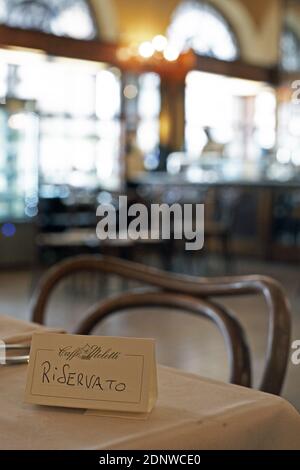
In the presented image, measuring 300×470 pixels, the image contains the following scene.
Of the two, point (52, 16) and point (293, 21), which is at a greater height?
point (293, 21)

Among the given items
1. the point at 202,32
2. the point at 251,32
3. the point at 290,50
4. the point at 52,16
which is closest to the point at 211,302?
the point at 52,16

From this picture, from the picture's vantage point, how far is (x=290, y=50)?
508 inches

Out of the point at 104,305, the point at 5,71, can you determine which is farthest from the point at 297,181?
the point at 104,305

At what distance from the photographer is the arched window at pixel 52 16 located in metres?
9.24

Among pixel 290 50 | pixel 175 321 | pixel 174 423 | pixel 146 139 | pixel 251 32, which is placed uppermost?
pixel 251 32

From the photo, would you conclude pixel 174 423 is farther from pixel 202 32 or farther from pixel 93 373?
pixel 202 32

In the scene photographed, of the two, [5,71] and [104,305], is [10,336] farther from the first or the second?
[5,71]

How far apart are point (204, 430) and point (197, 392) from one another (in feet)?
0.45

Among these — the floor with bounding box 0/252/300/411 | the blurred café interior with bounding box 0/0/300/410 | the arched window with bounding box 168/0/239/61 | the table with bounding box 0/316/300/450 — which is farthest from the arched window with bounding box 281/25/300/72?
the table with bounding box 0/316/300/450

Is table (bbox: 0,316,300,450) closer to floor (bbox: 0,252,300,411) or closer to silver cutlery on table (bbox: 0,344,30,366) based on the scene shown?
silver cutlery on table (bbox: 0,344,30,366)

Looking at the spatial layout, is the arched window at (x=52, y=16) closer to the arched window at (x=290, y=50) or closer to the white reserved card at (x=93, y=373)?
the arched window at (x=290, y=50)

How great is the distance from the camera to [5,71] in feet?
30.2

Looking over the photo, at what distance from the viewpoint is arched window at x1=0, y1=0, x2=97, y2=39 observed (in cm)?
924

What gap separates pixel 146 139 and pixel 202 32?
2.05m
